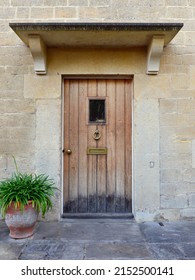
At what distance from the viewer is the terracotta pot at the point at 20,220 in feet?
10.2

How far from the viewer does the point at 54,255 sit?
8.97 ft

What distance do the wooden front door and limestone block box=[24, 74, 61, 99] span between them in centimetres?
23

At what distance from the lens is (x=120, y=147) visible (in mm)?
3971

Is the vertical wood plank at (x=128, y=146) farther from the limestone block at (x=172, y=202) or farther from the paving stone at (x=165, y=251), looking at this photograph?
the paving stone at (x=165, y=251)

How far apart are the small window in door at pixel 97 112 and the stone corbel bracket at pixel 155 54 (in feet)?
2.87

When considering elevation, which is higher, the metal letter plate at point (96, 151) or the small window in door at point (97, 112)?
the small window in door at point (97, 112)

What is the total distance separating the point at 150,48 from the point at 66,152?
199 cm

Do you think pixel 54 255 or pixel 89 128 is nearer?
pixel 54 255

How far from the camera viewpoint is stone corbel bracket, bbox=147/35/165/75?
136 inches

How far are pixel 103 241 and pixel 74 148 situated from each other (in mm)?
1486

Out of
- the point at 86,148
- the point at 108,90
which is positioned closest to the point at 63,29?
the point at 108,90

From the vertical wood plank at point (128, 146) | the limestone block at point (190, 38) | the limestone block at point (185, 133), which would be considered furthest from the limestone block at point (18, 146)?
the limestone block at point (190, 38)

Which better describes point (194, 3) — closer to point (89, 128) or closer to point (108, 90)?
point (108, 90)

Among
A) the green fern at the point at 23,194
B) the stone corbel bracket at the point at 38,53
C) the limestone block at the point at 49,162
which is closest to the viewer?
the green fern at the point at 23,194
